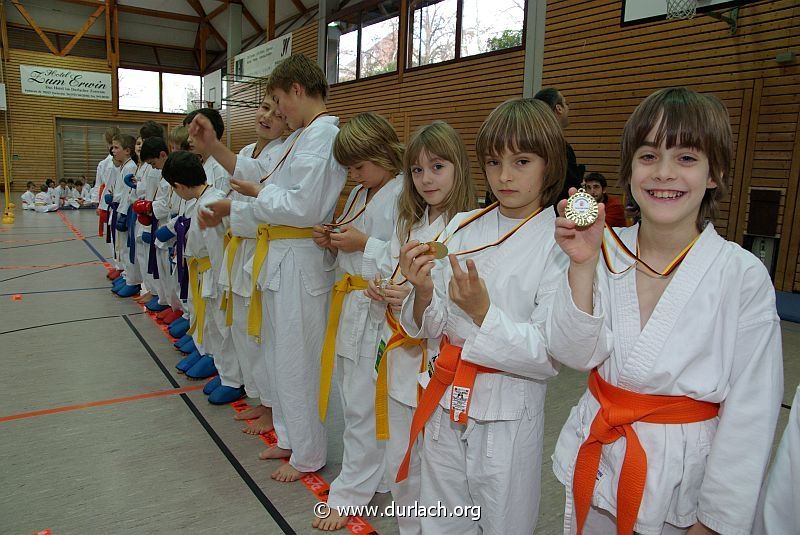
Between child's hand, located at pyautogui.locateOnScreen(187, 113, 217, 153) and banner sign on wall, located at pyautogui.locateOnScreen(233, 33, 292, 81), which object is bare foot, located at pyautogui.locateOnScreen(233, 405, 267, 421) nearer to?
child's hand, located at pyautogui.locateOnScreen(187, 113, 217, 153)

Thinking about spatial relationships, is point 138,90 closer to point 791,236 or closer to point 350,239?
point 791,236

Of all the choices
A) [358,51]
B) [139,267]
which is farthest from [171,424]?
[358,51]

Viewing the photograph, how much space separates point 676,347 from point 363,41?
12.8 m

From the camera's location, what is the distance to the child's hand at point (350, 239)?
2.07 m

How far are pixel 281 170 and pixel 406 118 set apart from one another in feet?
30.8

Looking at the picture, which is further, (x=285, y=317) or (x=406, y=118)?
(x=406, y=118)

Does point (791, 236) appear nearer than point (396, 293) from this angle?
No

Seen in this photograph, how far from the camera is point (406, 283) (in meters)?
1.81

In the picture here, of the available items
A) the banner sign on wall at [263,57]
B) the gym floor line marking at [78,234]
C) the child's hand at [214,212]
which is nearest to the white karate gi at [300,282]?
the child's hand at [214,212]

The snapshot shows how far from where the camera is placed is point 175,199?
4.41m

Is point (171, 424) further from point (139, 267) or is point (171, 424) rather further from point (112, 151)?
point (112, 151)

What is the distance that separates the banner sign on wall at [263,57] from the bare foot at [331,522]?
1460 cm

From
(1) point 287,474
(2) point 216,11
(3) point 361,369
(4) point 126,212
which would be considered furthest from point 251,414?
(2) point 216,11

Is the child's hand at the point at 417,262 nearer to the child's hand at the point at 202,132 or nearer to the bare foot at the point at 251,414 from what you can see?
the child's hand at the point at 202,132
